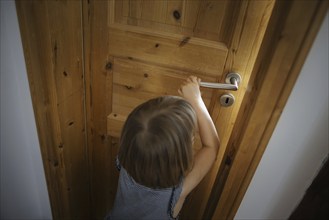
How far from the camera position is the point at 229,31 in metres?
0.86

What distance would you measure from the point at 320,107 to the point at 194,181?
45 centimetres

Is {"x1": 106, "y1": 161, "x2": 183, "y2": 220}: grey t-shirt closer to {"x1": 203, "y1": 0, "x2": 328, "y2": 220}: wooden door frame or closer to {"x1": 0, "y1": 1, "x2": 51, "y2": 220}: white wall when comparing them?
{"x1": 203, "y1": 0, "x2": 328, "y2": 220}: wooden door frame

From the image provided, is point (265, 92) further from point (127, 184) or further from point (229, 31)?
point (127, 184)

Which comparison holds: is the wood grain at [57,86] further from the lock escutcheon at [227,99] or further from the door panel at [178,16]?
the lock escutcheon at [227,99]

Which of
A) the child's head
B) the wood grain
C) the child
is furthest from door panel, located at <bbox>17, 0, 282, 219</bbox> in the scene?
the child's head

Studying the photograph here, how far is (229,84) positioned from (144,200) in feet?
1.61

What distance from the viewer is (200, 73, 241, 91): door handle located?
892mm

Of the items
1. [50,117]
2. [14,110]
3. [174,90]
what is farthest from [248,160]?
[14,110]

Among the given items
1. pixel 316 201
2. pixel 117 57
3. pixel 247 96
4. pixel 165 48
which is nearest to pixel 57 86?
pixel 117 57

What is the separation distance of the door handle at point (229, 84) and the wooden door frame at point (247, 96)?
0.22ft

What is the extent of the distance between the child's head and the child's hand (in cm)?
12

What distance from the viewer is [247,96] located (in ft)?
2.75

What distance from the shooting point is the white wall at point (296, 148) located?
69 cm

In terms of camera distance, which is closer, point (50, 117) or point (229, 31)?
point (229, 31)
